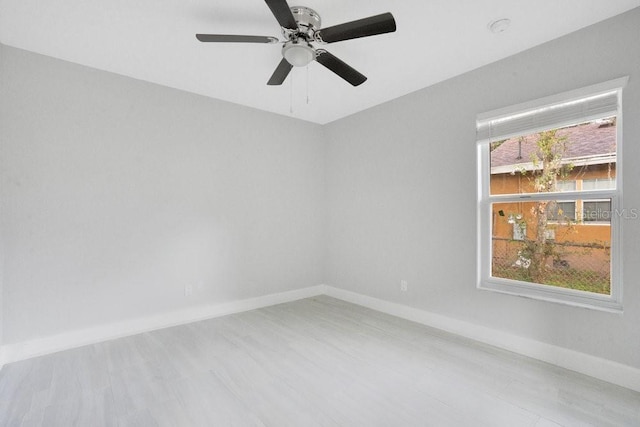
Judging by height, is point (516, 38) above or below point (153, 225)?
above

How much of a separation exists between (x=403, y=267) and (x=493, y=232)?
3.41ft

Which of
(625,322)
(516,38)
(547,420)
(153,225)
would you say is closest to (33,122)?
(153,225)

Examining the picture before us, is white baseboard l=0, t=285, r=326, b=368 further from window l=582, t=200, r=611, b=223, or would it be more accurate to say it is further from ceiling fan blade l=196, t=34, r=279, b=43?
window l=582, t=200, r=611, b=223

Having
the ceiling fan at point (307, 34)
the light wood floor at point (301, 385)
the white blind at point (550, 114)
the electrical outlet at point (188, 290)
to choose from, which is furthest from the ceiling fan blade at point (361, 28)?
the electrical outlet at point (188, 290)

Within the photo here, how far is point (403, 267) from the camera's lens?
3.49 m

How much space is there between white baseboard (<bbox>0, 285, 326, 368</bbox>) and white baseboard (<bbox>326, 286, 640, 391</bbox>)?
A: 1.67m

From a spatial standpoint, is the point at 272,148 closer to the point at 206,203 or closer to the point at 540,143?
the point at 206,203

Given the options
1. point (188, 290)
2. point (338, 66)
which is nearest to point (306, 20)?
point (338, 66)

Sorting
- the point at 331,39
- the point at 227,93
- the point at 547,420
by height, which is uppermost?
the point at 227,93

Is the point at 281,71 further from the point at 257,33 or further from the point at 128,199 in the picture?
the point at 128,199

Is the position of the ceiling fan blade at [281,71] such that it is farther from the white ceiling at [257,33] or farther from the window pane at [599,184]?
the window pane at [599,184]

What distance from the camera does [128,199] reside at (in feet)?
9.79

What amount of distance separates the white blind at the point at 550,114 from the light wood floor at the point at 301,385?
1921mm

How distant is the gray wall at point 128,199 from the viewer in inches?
98.5
